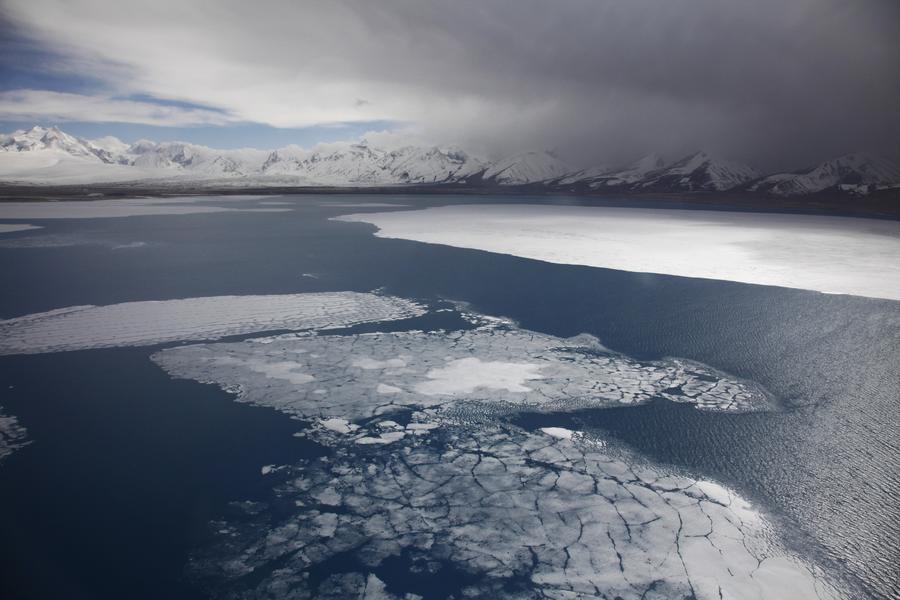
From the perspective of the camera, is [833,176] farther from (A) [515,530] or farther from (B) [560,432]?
(A) [515,530]

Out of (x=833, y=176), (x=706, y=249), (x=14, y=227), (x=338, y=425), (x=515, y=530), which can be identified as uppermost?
(x=833, y=176)

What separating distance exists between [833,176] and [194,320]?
7277 inches

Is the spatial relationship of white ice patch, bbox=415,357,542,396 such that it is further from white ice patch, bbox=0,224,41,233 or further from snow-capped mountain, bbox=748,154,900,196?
snow-capped mountain, bbox=748,154,900,196

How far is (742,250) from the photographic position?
73.7 ft

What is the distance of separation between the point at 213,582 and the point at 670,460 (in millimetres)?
5048

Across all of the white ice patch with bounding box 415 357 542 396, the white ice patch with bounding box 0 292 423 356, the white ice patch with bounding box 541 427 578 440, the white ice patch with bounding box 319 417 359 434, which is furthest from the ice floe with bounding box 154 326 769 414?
the white ice patch with bounding box 541 427 578 440

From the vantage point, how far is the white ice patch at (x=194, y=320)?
10.0 m

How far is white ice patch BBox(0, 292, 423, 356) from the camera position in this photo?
32.9 ft

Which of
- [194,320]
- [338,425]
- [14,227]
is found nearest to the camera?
[338,425]

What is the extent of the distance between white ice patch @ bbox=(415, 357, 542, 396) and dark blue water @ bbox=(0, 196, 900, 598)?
165 cm

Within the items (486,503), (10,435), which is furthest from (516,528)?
(10,435)

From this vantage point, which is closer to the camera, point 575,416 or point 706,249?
point 575,416

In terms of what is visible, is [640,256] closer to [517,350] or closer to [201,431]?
[517,350]

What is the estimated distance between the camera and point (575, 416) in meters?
7.23
